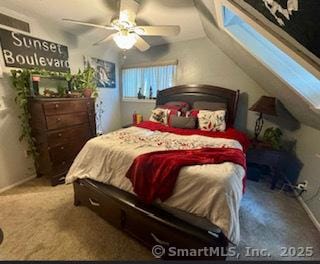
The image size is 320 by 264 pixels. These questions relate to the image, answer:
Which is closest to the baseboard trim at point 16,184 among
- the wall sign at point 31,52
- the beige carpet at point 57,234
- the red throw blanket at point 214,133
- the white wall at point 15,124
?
the white wall at point 15,124

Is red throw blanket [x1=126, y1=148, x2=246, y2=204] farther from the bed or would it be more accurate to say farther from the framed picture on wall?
the framed picture on wall

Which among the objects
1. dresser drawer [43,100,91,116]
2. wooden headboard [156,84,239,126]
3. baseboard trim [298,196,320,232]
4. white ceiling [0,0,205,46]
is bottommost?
baseboard trim [298,196,320,232]

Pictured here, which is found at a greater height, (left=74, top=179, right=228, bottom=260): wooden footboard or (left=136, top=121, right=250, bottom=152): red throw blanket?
(left=136, top=121, right=250, bottom=152): red throw blanket

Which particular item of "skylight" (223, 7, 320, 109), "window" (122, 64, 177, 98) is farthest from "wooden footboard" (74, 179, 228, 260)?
"window" (122, 64, 177, 98)

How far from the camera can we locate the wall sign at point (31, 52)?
2539 mm

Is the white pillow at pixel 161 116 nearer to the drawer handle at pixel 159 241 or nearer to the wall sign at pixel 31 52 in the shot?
the wall sign at pixel 31 52

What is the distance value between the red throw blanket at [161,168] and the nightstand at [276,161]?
1280mm

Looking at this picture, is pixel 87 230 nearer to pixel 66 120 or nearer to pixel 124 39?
pixel 66 120

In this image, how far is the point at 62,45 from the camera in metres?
3.24

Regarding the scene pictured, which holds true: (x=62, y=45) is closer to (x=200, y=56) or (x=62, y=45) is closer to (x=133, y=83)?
(x=133, y=83)

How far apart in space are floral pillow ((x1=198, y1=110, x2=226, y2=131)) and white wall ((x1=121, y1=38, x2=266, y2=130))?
661 mm

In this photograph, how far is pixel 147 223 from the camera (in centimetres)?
162

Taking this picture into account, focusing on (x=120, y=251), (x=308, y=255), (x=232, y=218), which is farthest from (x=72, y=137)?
(x=308, y=255)

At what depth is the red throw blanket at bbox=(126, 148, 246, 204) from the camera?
1563mm
